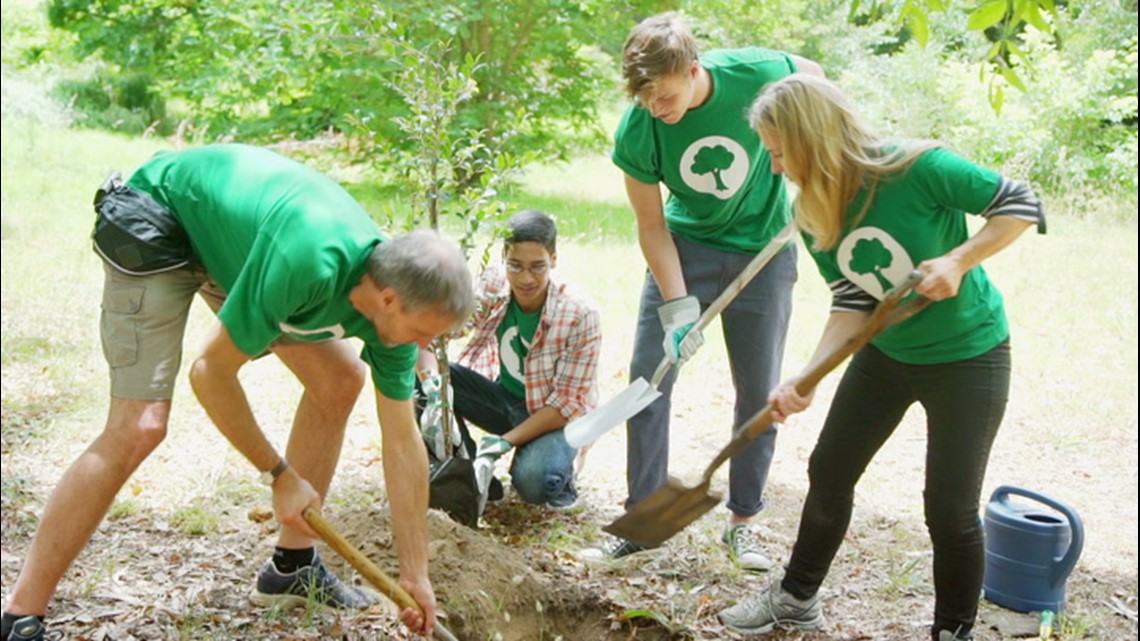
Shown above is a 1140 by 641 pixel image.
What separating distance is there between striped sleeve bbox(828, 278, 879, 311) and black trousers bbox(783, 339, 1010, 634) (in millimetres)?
113

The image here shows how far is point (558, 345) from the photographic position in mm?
3818

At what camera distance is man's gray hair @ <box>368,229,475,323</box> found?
220 cm

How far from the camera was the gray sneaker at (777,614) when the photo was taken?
317cm

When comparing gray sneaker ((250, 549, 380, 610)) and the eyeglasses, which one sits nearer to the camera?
gray sneaker ((250, 549, 380, 610))

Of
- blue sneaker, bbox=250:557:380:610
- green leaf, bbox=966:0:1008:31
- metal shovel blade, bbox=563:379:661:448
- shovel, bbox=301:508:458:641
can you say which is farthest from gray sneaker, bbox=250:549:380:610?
green leaf, bbox=966:0:1008:31

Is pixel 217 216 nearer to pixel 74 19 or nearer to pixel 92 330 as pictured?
pixel 92 330

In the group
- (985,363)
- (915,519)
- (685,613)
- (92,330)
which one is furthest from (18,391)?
(985,363)

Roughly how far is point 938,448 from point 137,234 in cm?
196

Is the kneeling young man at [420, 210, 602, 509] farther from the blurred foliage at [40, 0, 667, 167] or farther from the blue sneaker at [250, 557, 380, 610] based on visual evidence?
the blurred foliage at [40, 0, 667, 167]

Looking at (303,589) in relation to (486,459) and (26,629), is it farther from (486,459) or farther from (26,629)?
(486,459)

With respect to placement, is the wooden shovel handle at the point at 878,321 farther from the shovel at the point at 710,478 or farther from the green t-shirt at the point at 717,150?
the green t-shirt at the point at 717,150

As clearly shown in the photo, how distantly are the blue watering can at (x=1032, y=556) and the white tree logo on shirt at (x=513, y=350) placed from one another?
165 cm

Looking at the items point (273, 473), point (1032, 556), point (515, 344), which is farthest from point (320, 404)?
point (1032, 556)

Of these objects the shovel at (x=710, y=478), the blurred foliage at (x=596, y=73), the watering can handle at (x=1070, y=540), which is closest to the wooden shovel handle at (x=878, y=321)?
the shovel at (x=710, y=478)
